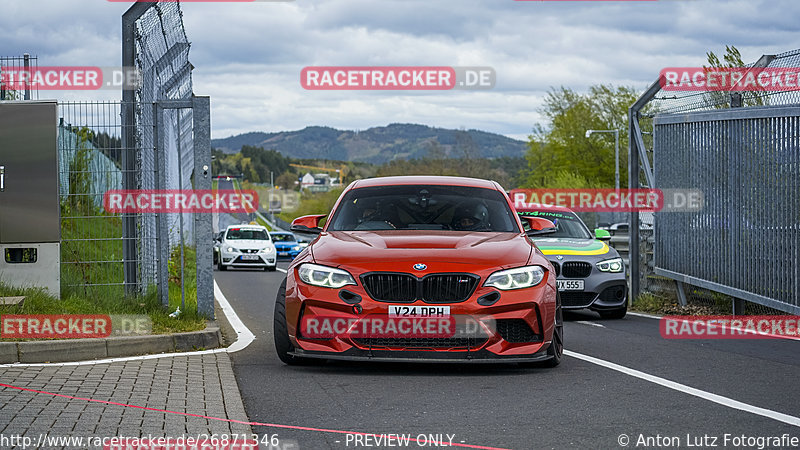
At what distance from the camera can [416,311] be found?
763cm

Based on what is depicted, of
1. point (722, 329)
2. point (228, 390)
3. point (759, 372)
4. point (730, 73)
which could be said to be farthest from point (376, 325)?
point (730, 73)

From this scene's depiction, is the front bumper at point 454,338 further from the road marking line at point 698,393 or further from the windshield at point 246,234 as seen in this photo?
the windshield at point 246,234

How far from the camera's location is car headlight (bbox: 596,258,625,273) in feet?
44.7

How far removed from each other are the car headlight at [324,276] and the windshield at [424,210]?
1140 mm

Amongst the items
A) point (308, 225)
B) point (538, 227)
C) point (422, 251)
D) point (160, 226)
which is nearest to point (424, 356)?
point (422, 251)

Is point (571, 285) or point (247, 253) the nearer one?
point (571, 285)

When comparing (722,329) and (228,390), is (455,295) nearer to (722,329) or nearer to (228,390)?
(228,390)

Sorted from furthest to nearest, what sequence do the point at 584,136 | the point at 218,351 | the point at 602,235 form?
the point at 584,136
the point at 602,235
the point at 218,351

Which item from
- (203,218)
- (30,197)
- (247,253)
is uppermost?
(30,197)

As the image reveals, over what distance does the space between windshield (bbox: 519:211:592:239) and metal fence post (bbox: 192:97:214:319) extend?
559 centimetres

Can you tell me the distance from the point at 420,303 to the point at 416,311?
0.21 ft

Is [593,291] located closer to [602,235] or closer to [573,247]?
[573,247]

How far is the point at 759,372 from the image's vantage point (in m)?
8.28

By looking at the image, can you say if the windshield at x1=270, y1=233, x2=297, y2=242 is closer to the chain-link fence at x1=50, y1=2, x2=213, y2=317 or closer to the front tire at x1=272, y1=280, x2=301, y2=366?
the chain-link fence at x1=50, y1=2, x2=213, y2=317
